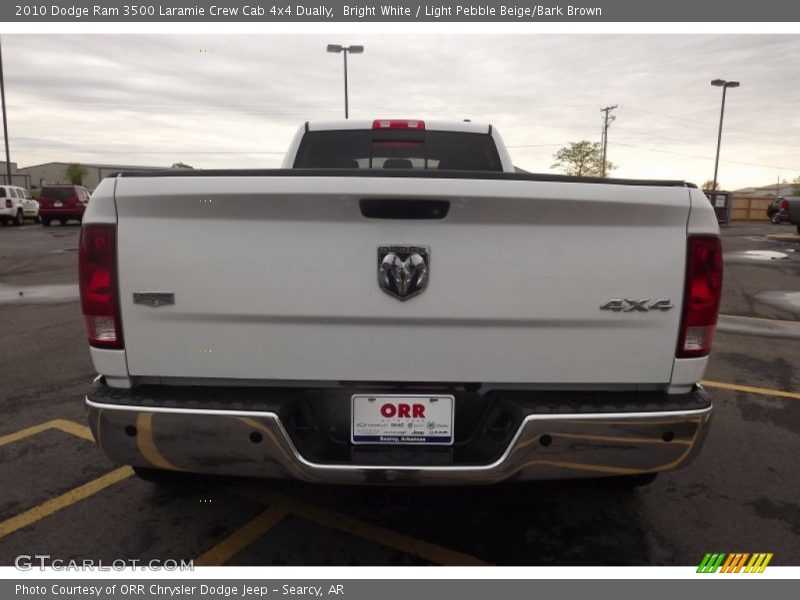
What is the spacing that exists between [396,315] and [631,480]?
1.67 metres

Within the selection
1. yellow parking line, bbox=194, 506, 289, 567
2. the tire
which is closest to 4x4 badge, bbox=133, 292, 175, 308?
yellow parking line, bbox=194, 506, 289, 567

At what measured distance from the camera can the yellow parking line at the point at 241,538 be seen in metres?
2.53

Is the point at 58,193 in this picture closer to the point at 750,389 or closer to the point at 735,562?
the point at 750,389

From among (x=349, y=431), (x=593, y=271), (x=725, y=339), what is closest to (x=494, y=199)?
(x=593, y=271)

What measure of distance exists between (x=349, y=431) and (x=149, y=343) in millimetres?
805

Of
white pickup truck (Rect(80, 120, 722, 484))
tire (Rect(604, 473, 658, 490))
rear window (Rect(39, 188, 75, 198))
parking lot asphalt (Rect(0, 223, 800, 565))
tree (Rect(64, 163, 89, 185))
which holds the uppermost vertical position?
tree (Rect(64, 163, 89, 185))

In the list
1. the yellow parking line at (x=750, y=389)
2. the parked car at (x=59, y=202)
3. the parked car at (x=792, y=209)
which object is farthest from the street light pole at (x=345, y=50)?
the yellow parking line at (x=750, y=389)

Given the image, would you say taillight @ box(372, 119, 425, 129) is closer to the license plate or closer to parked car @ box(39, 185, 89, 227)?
the license plate

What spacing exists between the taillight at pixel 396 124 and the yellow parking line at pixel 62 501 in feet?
9.25

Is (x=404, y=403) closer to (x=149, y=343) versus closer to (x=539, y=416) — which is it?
(x=539, y=416)

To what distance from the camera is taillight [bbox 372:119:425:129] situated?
4449 mm

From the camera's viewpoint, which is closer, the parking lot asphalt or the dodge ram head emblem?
the dodge ram head emblem

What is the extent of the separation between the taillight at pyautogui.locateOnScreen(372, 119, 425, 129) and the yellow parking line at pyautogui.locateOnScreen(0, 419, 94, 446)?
2.86 m

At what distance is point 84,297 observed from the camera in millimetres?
2223
